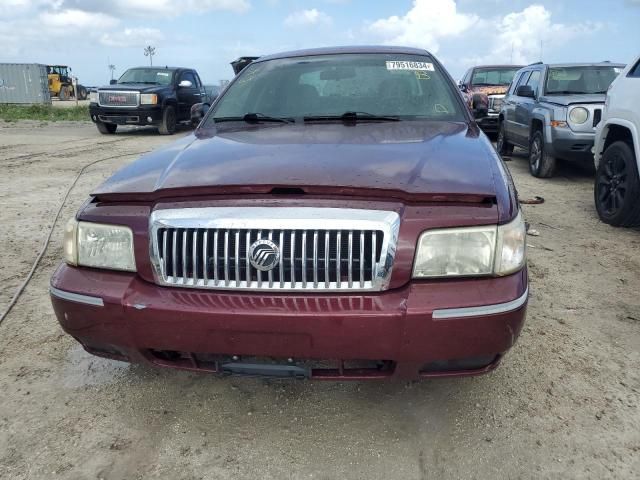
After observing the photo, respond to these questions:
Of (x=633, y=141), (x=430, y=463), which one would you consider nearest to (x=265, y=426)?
(x=430, y=463)

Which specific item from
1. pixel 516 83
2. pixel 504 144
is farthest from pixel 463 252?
pixel 504 144

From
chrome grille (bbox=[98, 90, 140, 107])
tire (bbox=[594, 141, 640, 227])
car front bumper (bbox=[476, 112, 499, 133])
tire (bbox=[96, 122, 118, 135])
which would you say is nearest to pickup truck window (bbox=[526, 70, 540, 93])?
tire (bbox=[594, 141, 640, 227])

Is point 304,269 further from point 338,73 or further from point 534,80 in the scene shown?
point 534,80

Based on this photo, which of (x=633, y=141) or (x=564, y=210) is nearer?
(x=633, y=141)

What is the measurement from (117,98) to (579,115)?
10671 mm

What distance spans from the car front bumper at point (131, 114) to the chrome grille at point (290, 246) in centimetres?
1246

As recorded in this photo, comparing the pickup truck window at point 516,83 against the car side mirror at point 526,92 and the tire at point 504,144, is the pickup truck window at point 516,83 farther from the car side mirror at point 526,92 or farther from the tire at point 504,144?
the car side mirror at point 526,92

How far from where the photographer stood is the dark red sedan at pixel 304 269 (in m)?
1.84

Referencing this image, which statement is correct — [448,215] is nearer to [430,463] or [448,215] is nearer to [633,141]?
[430,463]

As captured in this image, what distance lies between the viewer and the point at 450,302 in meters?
1.83

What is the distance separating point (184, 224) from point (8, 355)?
1.65 metres

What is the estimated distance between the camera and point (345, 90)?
11.0 ft

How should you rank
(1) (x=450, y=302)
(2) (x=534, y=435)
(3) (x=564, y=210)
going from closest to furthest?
(1) (x=450, y=302) < (2) (x=534, y=435) < (3) (x=564, y=210)

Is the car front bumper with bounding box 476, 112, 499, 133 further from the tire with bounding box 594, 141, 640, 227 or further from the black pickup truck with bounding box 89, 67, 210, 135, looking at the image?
the tire with bounding box 594, 141, 640, 227
